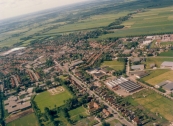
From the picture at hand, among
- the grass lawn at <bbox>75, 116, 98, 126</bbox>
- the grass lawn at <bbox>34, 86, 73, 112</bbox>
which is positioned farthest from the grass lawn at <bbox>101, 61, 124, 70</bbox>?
the grass lawn at <bbox>75, 116, 98, 126</bbox>

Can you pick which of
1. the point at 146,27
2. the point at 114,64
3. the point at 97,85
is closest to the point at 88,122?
the point at 97,85

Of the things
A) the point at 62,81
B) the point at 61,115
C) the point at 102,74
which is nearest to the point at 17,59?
the point at 62,81

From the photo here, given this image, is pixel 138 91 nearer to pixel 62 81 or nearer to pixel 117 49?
pixel 62 81

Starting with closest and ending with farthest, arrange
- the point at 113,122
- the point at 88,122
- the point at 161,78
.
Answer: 1. the point at 113,122
2. the point at 88,122
3. the point at 161,78

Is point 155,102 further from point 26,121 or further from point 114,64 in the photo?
point 26,121

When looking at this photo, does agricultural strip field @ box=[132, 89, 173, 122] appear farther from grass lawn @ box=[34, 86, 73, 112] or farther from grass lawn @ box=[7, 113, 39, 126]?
grass lawn @ box=[7, 113, 39, 126]

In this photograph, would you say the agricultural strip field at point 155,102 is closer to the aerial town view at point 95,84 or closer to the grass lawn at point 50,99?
the aerial town view at point 95,84
